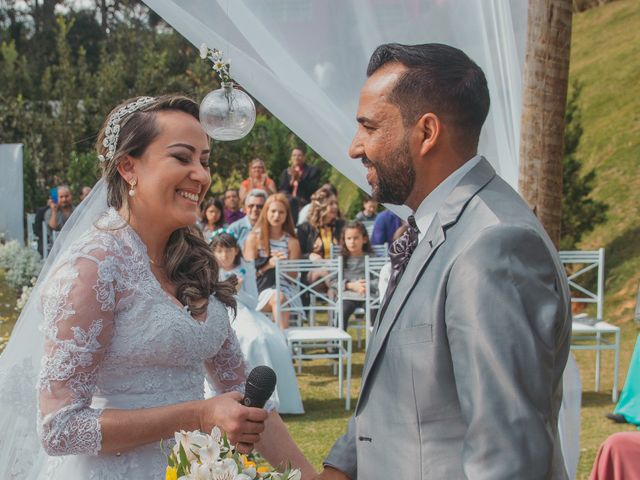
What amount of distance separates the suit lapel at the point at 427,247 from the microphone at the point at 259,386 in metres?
0.57

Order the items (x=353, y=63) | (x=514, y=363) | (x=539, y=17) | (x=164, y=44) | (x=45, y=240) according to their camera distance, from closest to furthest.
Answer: (x=514, y=363) → (x=353, y=63) → (x=539, y=17) → (x=45, y=240) → (x=164, y=44)

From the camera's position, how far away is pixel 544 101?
5.45 metres

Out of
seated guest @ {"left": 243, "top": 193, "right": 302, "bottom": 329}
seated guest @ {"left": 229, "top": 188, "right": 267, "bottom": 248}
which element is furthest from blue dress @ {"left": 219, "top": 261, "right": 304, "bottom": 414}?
seated guest @ {"left": 229, "top": 188, "right": 267, "bottom": 248}

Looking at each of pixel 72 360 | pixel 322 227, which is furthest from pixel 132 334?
pixel 322 227

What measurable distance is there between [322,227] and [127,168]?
8913 mm

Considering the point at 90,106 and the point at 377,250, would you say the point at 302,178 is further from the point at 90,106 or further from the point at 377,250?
the point at 90,106

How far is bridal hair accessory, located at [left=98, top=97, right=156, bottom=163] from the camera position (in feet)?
9.71

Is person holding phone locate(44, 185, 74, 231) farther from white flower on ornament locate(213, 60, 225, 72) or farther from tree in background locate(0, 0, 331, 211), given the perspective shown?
white flower on ornament locate(213, 60, 225, 72)

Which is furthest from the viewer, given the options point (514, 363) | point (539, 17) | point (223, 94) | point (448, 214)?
point (539, 17)

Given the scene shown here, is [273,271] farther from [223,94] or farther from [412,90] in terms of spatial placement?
[412,90]

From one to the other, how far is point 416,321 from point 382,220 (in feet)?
33.4

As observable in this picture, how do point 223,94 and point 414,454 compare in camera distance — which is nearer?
point 414,454

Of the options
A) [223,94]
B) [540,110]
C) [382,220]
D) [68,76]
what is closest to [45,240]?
[382,220]

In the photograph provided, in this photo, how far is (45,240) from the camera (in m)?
16.4
